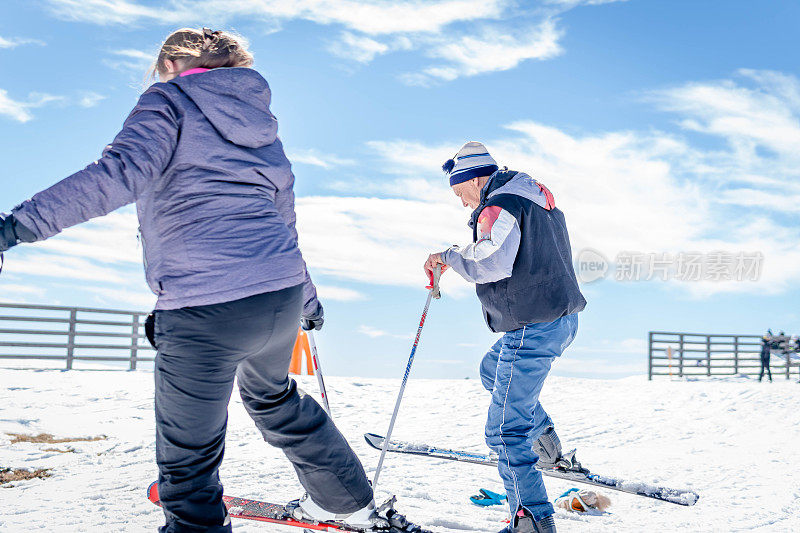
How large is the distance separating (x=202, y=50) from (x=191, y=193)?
21.3 inches

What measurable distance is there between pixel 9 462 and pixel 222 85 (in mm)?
4751

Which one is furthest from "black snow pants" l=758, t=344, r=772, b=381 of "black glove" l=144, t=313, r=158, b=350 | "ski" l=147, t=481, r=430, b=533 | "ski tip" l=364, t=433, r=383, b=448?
"black glove" l=144, t=313, r=158, b=350

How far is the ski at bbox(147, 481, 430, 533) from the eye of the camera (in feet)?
9.17

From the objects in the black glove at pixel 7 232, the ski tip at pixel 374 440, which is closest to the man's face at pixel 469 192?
the ski tip at pixel 374 440

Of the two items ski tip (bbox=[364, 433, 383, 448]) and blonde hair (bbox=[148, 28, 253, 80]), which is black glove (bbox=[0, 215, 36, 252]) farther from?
ski tip (bbox=[364, 433, 383, 448])

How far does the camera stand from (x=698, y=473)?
5301 mm

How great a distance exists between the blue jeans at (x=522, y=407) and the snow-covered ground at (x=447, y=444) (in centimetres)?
40

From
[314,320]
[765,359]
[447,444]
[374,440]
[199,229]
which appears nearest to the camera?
[199,229]

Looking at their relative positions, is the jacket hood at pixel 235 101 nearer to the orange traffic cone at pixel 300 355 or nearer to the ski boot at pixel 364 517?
the ski boot at pixel 364 517

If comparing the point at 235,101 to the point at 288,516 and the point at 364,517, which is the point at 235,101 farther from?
A: the point at 288,516

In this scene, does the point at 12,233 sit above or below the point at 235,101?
below

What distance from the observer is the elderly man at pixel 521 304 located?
3.04 meters

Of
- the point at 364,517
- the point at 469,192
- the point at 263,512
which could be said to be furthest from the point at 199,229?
the point at 469,192

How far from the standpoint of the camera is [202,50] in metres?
2.06
